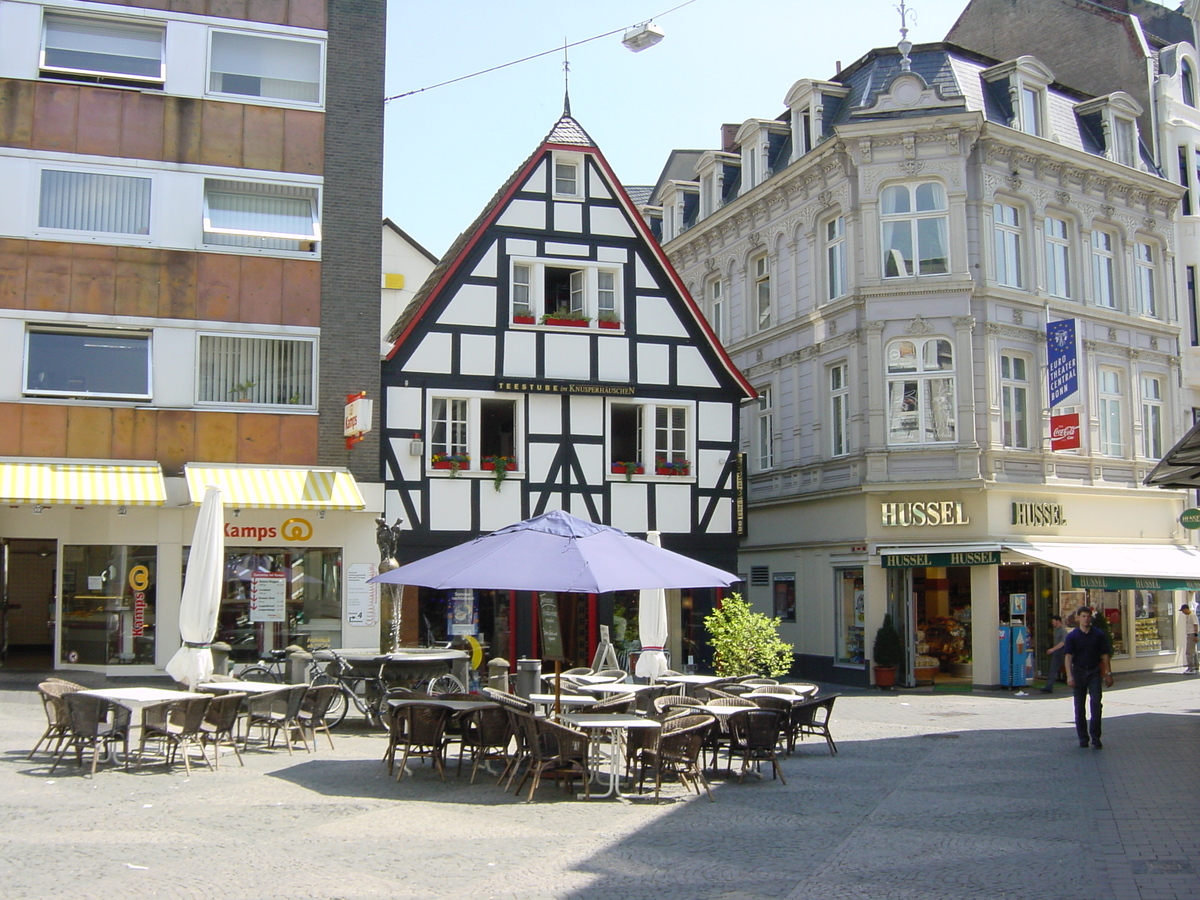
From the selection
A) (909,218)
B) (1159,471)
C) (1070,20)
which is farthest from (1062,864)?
(1070,20)

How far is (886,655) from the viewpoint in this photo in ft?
76.6

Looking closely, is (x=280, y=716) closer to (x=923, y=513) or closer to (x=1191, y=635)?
(x=923, y=513)

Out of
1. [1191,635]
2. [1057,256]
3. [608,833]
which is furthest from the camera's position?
[1191,635]

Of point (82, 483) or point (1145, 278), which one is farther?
point (1145, 278)

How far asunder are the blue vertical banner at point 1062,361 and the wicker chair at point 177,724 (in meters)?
18.2

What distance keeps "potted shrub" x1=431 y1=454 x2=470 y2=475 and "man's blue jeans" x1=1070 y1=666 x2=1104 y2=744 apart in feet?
37.1

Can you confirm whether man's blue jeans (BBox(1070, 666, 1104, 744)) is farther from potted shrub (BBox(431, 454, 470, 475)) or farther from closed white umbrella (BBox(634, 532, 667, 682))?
potted shrub (BBox(431, 454, 470, 475))

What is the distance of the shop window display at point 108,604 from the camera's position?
19.3 metres

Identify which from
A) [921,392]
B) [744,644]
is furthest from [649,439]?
[921,392]

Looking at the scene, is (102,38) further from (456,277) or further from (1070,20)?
(1070,20)

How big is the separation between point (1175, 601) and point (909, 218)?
38.8 ft

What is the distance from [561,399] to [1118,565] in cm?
1178

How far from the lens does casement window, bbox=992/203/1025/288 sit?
81.3ft

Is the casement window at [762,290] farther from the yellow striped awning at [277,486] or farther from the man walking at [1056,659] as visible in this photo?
the yellow striped awning at [277,486]
